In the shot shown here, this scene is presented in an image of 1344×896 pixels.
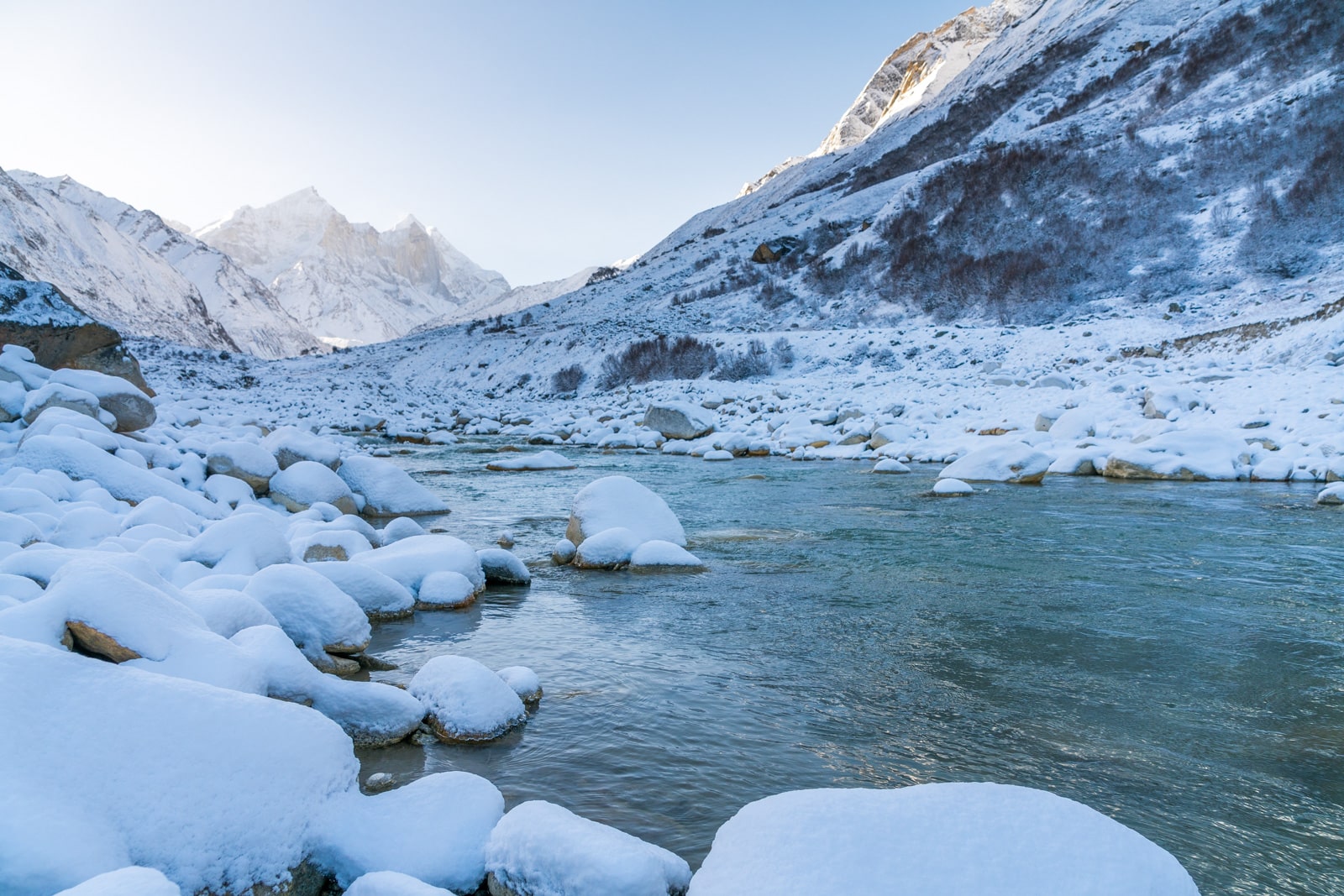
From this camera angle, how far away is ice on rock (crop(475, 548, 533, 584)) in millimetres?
6594

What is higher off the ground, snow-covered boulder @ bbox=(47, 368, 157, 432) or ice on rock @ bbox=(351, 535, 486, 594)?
snow-covered boulder @ bbox=(47, 368, 157, 432)

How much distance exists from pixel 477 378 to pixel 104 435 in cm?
3302

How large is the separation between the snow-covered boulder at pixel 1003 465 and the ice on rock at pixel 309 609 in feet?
30.1

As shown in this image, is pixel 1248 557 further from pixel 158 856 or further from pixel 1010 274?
pixel 1010 274

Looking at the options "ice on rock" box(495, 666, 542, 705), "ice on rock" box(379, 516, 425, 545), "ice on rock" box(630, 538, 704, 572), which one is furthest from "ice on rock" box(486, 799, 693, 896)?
"ice on rock" box(379, 516, 425, 545)

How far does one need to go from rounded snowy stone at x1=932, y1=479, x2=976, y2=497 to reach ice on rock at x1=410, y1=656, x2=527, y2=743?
821cm

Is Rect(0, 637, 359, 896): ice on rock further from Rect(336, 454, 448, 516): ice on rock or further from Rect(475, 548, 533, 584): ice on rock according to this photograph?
Rect(336, 454, 448, 516): ice on rock

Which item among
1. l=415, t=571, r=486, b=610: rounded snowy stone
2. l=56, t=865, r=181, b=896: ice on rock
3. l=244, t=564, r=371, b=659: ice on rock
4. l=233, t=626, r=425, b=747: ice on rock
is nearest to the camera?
l=56, t=865, r=181, b=896: ice on rock

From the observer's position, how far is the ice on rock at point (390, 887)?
2109 millimetres

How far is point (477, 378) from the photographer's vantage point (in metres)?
40.7

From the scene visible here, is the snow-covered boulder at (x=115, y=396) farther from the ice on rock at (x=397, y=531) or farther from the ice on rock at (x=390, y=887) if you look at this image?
the ice on rock at (x=390, y=887)

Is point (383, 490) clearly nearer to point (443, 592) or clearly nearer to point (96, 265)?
point (443, 592)

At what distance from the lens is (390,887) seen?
2.12 m

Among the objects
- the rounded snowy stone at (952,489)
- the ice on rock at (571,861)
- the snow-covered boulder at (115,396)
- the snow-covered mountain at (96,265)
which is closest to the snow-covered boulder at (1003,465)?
the rounded snowy stone at (952,489)
